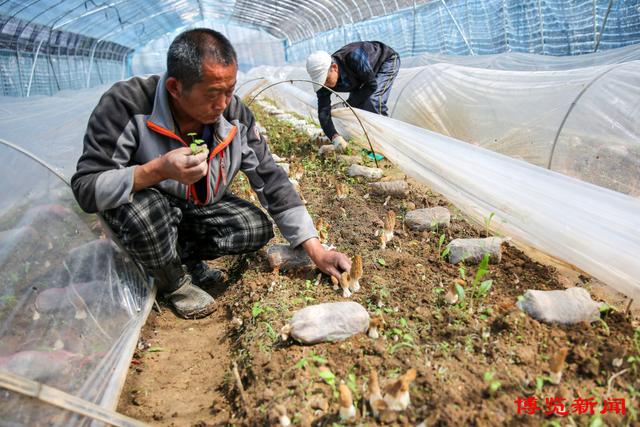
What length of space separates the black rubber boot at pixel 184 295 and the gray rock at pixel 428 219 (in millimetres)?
1375

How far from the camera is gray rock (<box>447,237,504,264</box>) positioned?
7.66 ft

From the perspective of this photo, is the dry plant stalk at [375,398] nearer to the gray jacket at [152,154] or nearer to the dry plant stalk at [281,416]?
the dry plant stalk at [281,416]

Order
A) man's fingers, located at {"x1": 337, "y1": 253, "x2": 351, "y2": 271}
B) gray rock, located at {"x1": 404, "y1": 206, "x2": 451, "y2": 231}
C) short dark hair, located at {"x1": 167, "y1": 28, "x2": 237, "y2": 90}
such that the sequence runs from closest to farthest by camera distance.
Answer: short dark hair, located at {"x1": 167, "y1": 28, "x2": 237, "y2": 90}, man's fingers, located at {"x1": 337, "y1": 253, "x2": 351, "y2": 271}, gray rock, located at {"x1": 404, "y1": 206, "x2": 451, "y2": 231}

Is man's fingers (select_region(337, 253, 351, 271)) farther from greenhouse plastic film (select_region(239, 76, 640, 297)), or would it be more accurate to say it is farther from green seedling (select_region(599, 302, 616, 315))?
green seedling (select_region(599, 302, 616, 315))

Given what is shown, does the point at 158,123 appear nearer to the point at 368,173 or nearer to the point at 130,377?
the point at 130,377

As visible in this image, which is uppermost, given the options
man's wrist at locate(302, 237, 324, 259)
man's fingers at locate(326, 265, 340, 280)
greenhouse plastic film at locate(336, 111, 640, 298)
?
greenhouse plastic film at locate(336, 111, 640, 298)

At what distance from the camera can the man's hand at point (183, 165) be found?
190cm

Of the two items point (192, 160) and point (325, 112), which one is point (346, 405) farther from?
point (325, 112)

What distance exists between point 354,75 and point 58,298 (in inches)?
167

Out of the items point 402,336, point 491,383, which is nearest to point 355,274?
point 402,336

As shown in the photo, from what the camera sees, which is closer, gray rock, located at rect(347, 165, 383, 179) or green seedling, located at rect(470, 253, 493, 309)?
green seedling, located at rect(470, 253, 493, 309)

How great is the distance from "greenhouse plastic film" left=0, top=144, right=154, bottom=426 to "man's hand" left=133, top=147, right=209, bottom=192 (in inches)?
15.9

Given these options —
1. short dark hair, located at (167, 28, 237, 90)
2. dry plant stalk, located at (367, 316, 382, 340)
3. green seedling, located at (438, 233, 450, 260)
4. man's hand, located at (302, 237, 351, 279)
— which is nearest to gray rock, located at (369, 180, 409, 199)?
green seedling, located at (438, 233, 450, 260)

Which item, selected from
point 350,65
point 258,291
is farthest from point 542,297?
point 350,65
